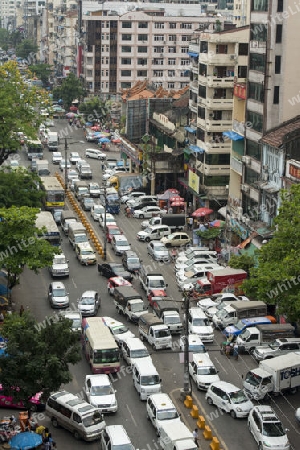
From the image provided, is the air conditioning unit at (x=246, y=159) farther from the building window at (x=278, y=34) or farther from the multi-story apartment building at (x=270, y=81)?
the building window at (x=278, y=34)

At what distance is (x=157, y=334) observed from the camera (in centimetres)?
5519

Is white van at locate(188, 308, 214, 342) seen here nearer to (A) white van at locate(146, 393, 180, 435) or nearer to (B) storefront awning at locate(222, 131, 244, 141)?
(A) white van at locate(146, 393, 180, 435)

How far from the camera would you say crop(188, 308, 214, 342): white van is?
186 ft

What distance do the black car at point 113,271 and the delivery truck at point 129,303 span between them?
6.11m

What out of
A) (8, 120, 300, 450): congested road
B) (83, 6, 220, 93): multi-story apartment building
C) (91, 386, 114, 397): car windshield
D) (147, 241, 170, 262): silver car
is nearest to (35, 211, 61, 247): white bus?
(8, 120, 300, 450): congested road

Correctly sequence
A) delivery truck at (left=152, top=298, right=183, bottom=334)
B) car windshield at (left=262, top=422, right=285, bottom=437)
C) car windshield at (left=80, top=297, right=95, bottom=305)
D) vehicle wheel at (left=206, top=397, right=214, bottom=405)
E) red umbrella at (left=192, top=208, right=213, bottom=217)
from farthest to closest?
1. red umbrella at (left=192, top=208, right=213, bottom=217)
2. car windshield at (left=80, top=297, right=95, bottom=305)
3. delivery truck at (left=152, top=298, right=183, bottom=334)
4. vehicle wheel at (left=206, top=397, right=214, bottom=405)
5. car windshield at (left=262, top=422, right=285, bottom=437)

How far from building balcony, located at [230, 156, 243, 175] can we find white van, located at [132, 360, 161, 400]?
28.7m

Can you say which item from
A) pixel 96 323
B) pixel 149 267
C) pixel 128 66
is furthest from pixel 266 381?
pixel 128 66

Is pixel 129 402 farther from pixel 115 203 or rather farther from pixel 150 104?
pixel 150 104

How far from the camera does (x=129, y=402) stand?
4803cm

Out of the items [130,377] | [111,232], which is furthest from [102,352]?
[111,232]

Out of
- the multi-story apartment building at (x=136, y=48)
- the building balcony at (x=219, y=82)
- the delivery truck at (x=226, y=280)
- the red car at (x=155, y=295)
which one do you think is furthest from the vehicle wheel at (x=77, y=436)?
the multi-story apartment building at (x=136, y=48)

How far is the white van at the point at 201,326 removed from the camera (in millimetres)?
56656

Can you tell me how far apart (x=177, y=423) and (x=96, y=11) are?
117 metres
